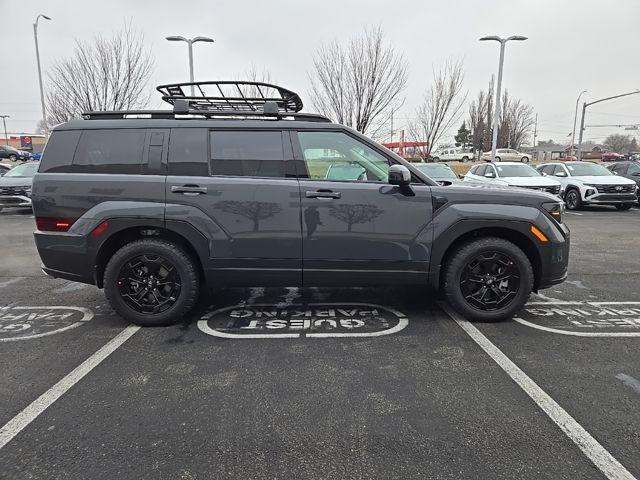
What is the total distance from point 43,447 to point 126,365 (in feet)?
3.30

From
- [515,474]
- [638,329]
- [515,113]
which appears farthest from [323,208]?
[515,113]

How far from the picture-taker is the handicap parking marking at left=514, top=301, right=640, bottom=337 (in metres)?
3.99

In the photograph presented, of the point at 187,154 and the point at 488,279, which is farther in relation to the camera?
the point at 488,279

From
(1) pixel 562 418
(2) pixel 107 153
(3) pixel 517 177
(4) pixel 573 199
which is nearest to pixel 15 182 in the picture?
(2) pixel 107 153

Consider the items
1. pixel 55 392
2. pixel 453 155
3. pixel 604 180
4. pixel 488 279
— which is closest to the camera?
pixel 55 392

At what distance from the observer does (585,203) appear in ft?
47.1

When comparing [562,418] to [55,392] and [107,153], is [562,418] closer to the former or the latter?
[55,392]

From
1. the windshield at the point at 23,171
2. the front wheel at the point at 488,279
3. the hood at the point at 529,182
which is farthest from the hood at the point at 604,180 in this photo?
the windshield at the point at 23,171

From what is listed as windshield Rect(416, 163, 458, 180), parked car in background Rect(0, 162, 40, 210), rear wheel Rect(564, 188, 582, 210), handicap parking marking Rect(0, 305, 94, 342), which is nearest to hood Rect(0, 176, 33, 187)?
parked car in background Rect(0, 162, 40, 210)

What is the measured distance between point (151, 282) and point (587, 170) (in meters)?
15.8

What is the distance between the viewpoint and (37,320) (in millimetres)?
4312

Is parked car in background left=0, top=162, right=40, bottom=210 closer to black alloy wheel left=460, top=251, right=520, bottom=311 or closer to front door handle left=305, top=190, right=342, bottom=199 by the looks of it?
front door handle left=305, top=190, right=342, bottom=199

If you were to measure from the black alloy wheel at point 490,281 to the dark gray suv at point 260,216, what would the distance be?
12 millimetres

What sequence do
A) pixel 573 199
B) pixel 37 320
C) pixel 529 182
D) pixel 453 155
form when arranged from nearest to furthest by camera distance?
pixel 37 320
pixel 529 182
pixel 573 199
pixel 453 155
